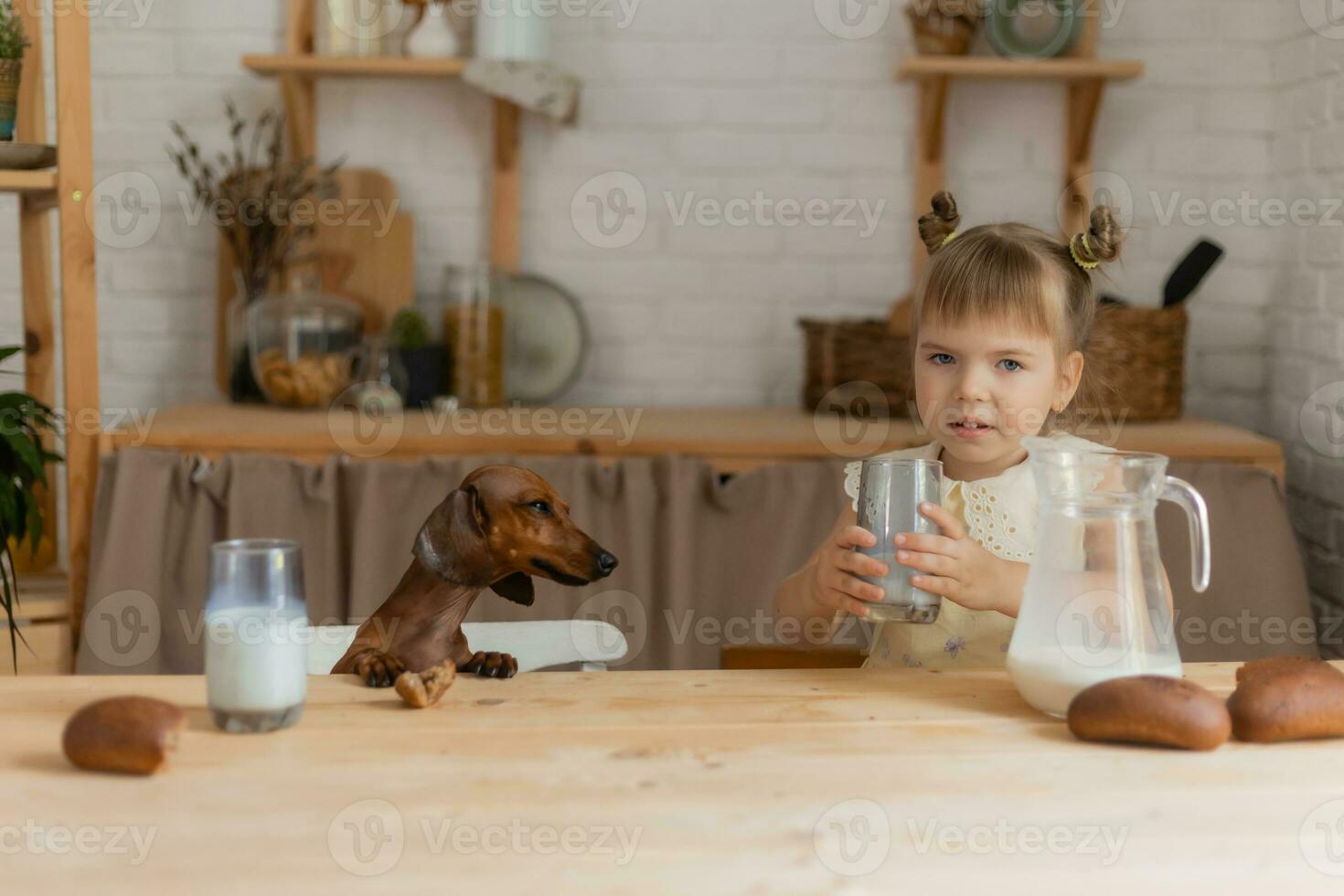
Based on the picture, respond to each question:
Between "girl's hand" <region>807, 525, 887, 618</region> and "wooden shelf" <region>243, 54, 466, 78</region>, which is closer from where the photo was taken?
"girl's hand" <region>807, 525, 887, 618</region>

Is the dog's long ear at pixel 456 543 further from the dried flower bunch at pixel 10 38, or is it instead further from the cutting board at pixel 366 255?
the cutting board at pixel 366 255

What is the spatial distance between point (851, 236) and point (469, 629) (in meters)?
1.65

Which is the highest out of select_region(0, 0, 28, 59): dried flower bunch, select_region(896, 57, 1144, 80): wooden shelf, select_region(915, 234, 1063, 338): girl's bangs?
select_region(896, 57, 1144, 80): wooden shelf

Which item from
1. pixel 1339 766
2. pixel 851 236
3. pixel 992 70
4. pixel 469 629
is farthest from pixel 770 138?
pixel 1339 766

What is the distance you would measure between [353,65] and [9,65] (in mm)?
570

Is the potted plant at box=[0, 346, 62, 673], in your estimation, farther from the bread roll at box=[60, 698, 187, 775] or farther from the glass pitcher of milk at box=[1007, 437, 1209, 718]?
the glass pitcher of milk at box=[1007, 437, 1209, 718]

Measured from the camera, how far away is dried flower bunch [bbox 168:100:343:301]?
2.48 meters

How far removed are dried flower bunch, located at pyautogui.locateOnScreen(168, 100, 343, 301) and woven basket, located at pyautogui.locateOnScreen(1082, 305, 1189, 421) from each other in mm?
1445

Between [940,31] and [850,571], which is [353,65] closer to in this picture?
[940,31]

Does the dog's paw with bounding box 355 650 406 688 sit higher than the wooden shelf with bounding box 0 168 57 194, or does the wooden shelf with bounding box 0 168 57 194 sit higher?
the wooden shelf with bounding box 0 168 57 194

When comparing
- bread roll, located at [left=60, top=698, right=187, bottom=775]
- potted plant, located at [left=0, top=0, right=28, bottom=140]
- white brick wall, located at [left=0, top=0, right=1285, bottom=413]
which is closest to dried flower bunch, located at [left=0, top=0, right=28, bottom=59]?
potted plant, located at [left=0, top=0, right=28, bottom=140]

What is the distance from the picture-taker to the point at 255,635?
33.1 inches

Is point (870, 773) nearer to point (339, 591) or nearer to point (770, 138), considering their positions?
point (339, 591)

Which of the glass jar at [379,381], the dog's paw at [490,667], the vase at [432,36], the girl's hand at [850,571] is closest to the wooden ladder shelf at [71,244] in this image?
the glass jar at [379,381]
